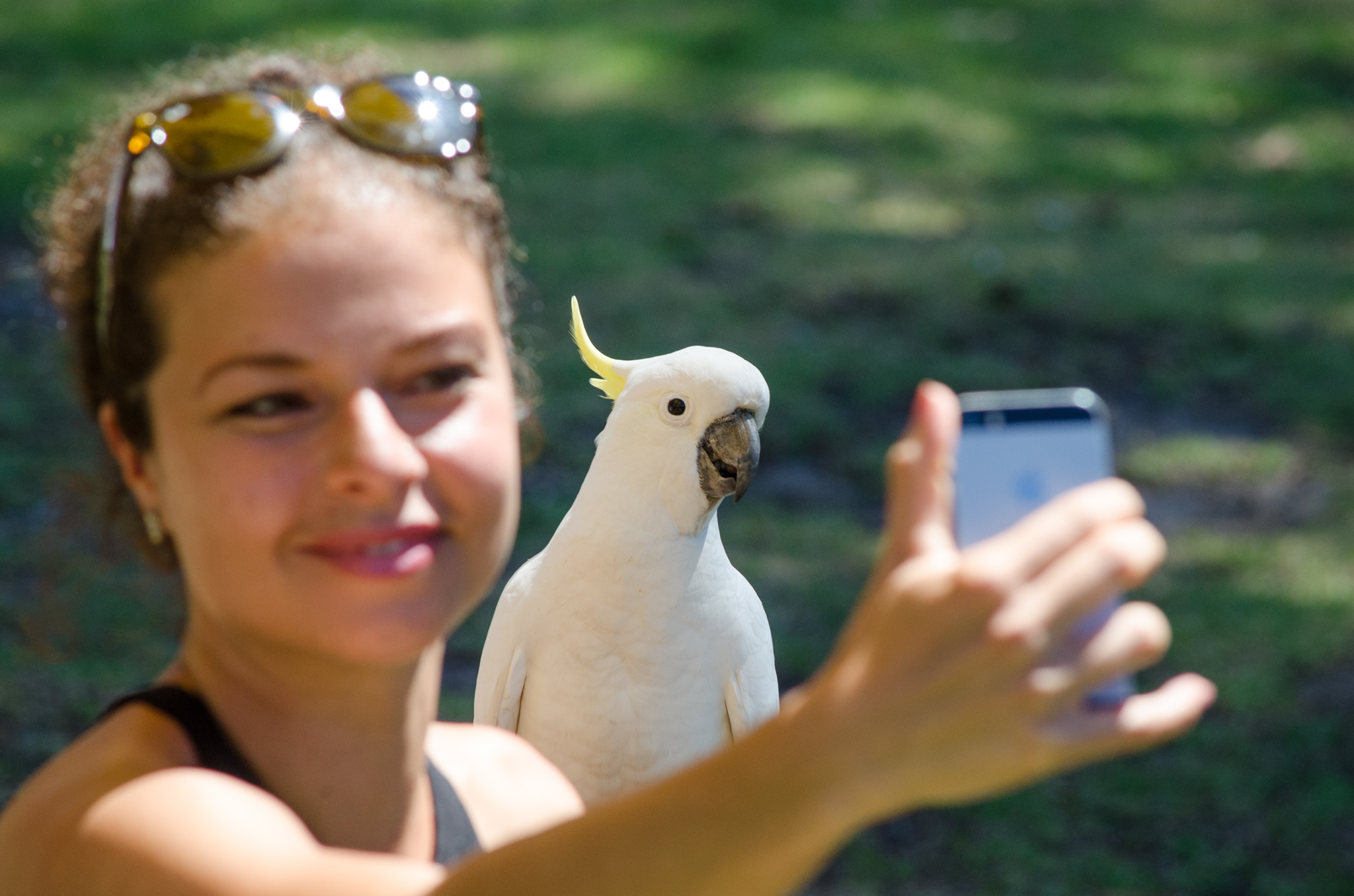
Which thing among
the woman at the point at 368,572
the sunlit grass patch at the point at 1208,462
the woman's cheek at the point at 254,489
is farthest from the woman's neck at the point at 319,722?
the sunlit grass patch at the point at 1208,462

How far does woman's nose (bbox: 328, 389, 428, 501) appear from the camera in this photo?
0.85 m

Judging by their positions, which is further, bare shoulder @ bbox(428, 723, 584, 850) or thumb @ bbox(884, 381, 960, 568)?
bare shoulder @ bbox(428, 723, 584, 850)

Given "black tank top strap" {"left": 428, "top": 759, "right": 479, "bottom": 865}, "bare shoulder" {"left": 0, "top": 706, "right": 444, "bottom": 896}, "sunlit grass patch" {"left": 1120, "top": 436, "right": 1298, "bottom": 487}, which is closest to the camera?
"bare shoulder" {"left": 0, "top": 706, "right": 444, "bottom": 896}

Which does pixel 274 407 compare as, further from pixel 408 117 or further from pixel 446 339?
pixel 408 117

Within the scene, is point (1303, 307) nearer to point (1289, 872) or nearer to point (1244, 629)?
point (1244, 629)

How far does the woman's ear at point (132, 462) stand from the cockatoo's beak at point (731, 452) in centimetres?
41

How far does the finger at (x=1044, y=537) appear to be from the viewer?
646mm

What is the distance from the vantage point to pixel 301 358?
2.77ft

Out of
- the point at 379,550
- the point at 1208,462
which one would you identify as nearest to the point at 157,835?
the point at 379,550

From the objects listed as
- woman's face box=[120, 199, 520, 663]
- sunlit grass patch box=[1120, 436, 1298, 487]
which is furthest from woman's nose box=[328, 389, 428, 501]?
sunlit grass patch box=[1120, 436, 1298, 487]

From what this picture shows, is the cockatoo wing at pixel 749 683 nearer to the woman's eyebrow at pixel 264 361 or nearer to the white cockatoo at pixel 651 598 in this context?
the white cockatoo at pixel 651 598

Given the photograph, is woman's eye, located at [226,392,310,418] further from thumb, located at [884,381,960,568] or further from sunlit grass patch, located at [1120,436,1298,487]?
sunlit grass patch, located at [1120,436,1298,487]

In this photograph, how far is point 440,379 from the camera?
0.90 meters

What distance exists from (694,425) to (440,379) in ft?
0.85
